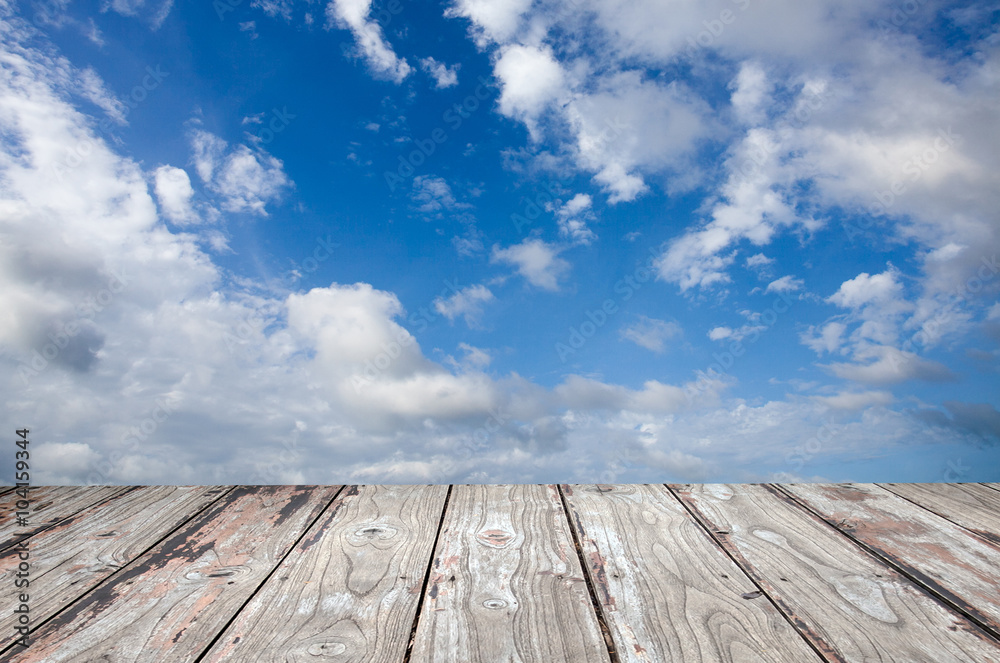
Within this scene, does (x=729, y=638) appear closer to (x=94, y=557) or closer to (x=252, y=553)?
(x=252, y=553)

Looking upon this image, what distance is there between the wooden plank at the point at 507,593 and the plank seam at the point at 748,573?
1.51ft

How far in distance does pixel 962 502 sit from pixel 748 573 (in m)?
1.35

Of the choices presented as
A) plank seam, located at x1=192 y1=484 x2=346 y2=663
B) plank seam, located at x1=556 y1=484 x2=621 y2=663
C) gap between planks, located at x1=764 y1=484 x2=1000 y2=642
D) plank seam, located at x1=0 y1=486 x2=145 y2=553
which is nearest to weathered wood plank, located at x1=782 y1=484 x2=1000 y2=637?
gap between planks, located at x1=764 y1=484 x2=1000 y2=642

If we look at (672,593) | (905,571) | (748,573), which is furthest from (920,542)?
(672,593)

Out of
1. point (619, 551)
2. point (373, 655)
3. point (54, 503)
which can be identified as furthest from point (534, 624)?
point (54, 503)

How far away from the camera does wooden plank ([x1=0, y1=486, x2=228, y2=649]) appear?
151 cm

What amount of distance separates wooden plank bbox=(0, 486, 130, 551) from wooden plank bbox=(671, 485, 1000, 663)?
232 cm

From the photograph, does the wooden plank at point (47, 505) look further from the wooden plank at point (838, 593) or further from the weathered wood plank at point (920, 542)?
the weathered wood plank at point (920, 542)

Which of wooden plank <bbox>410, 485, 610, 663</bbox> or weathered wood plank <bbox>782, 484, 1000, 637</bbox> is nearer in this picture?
wooden plank <bbox>410, 485, 610, 663</bbox>

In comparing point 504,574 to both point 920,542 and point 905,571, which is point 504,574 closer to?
point 905,571

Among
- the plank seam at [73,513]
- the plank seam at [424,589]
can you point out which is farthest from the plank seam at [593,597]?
the plank seam at [73,513]

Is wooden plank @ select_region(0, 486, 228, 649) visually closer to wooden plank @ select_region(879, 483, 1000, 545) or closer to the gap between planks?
the gap between planks

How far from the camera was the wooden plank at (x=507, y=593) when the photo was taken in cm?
121

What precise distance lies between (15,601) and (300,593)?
76cm
